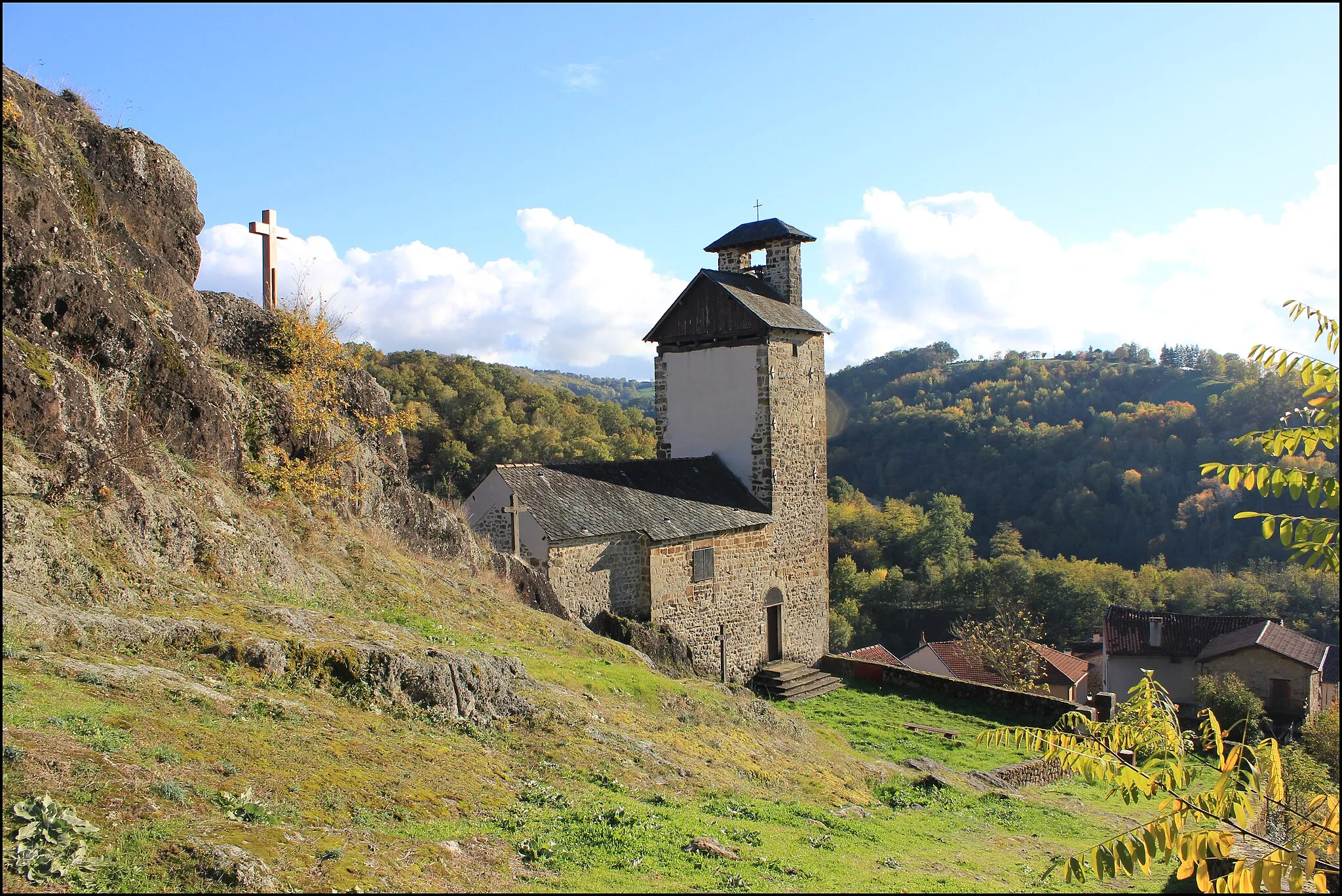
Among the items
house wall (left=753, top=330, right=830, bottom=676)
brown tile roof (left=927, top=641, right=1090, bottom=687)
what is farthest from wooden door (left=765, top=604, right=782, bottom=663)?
brown tile roof (left=927, top=641, right=1090, bottom=687)

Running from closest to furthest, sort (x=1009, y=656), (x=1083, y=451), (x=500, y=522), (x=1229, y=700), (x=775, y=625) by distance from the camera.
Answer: (x=500, y=522), (x=775, y=625), (x=1009, y=656), (x=1229, y=700), (x=1083, y=451)

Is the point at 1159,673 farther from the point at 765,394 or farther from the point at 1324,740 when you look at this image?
the point at 765,394

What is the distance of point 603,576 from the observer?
17750mm

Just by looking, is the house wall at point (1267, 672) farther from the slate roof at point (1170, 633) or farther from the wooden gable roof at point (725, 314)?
the wooden gable roof at point (725, 314)

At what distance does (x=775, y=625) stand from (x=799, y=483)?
348 cm

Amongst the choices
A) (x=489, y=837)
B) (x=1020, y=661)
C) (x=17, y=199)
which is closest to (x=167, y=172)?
(x=17, y=199)

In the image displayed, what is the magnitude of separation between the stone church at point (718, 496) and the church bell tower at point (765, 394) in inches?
1.5

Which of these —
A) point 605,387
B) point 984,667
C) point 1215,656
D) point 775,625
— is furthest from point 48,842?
point 605,387

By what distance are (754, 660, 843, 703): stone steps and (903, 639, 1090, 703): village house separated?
12.9 m

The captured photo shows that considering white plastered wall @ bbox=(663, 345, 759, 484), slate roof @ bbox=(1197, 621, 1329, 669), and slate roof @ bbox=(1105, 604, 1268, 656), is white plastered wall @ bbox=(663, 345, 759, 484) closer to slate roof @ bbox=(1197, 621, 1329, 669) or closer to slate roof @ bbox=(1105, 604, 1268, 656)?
slate roof @ bbox=(1105, 604, 1268, 656)

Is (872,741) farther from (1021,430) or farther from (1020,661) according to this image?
(1021,430)

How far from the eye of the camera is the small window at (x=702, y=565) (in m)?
19.5

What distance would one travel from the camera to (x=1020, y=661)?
2958 centimetres

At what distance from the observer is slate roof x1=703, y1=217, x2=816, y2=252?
2308 centimetres
